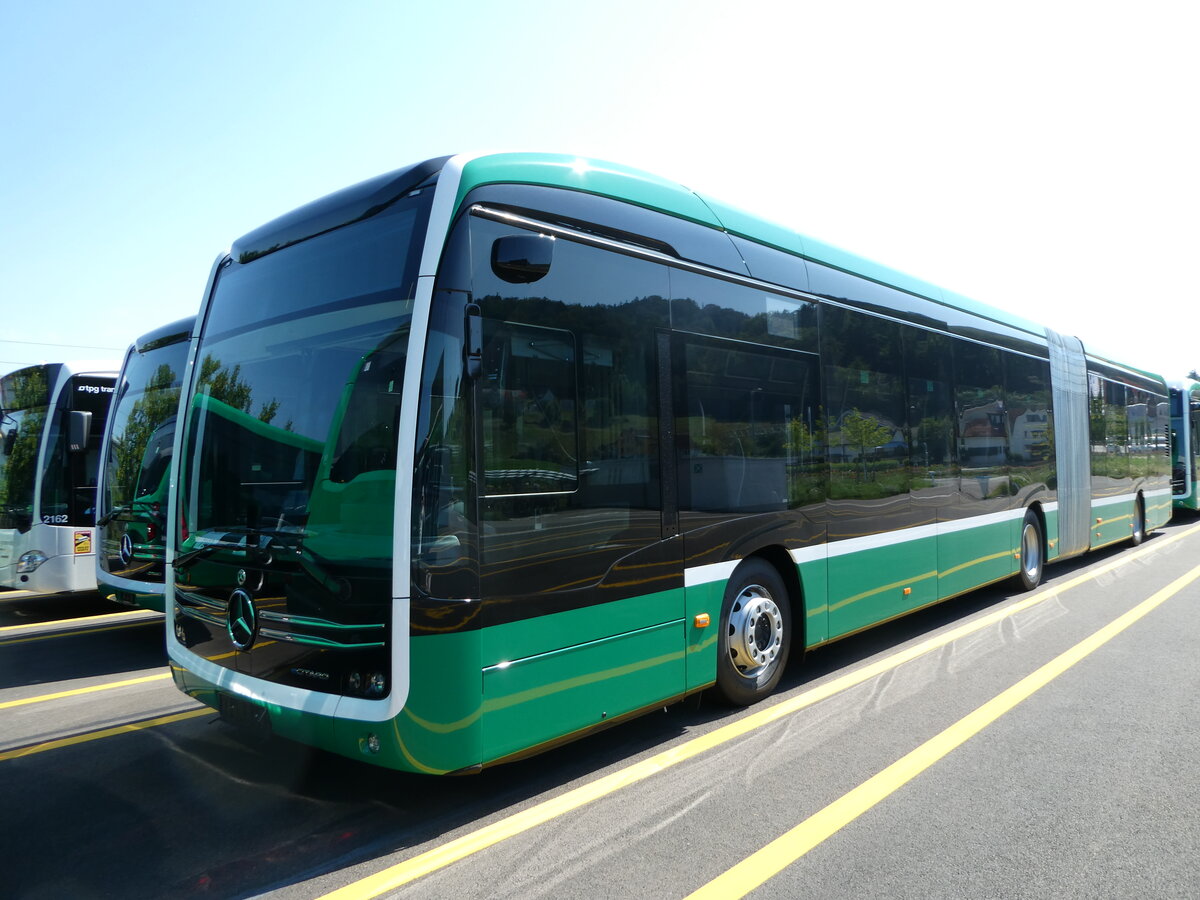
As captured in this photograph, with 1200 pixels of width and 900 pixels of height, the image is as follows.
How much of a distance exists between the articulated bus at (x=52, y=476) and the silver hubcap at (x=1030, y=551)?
1047cm

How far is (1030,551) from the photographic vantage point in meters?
10.2

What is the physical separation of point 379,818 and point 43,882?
1.32 meters

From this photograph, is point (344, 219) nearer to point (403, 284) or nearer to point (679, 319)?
point (403, 284)

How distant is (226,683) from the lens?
425 cm

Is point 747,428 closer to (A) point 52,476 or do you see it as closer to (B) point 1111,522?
(A) point 52,476

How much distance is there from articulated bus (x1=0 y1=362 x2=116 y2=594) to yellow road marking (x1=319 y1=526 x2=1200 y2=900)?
24.6 feet

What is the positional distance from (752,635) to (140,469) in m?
6.23

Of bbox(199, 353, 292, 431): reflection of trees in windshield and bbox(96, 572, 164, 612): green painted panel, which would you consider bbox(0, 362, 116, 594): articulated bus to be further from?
bbox(199, 353, 292, 431): reflection of trees in windshield

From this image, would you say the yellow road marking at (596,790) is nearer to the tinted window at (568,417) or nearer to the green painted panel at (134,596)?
the tinted window at (568,417)

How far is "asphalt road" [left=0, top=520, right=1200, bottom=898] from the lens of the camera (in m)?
3.36

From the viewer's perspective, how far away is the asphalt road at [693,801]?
336 centimetres

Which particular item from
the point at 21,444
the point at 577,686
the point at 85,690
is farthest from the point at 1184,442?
the point at 21,444

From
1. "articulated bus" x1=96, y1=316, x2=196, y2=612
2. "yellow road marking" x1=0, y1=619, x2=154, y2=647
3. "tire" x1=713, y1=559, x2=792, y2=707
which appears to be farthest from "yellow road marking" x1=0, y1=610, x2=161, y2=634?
"tire" x1=713, y1=559, x2=792, y2=707

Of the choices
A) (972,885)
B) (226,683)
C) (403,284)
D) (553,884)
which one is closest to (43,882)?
(226,683)
